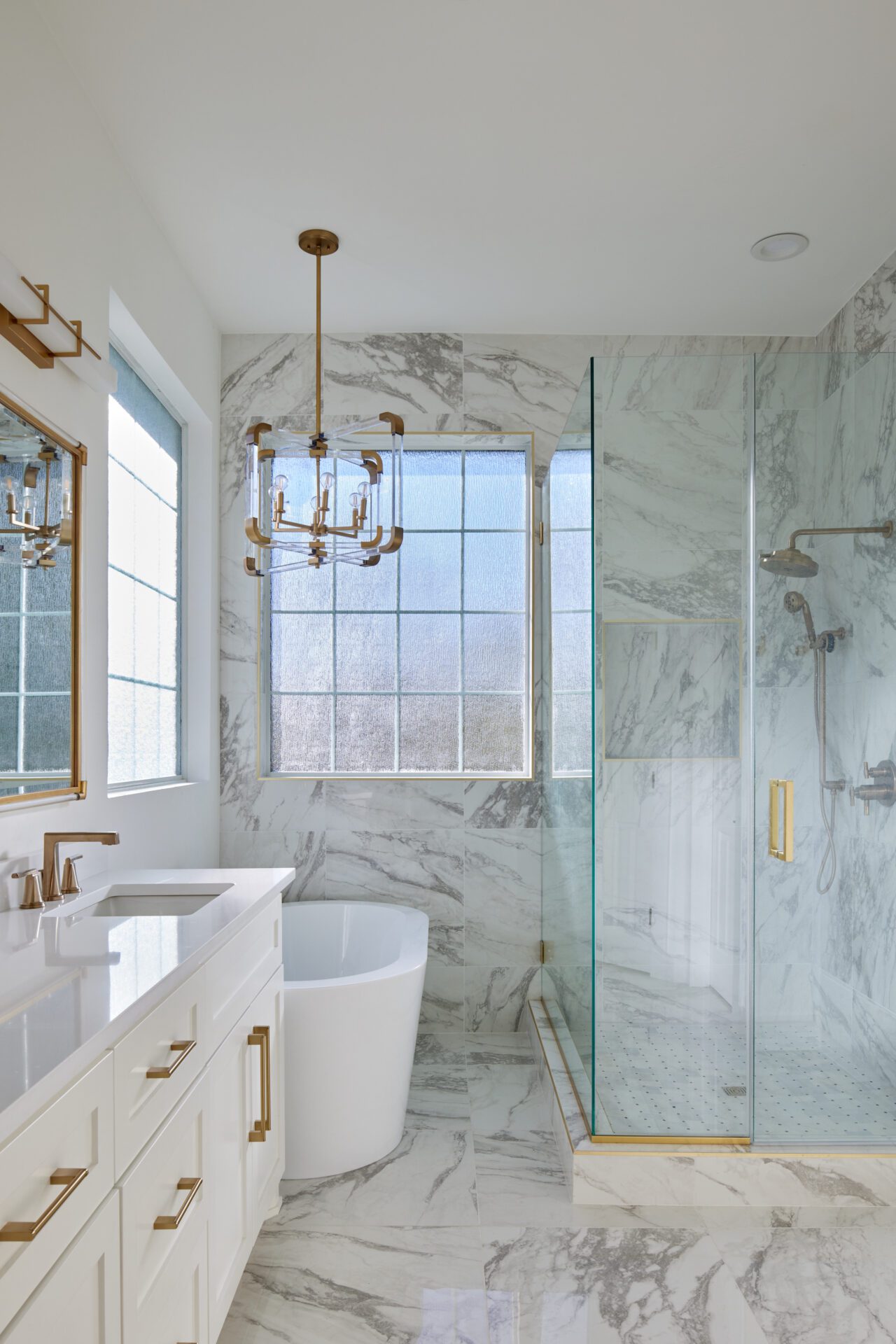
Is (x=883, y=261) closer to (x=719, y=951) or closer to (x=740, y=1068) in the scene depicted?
(x=719, y=951)

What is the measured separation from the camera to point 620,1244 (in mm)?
2135

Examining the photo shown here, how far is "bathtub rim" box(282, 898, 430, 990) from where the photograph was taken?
2.42 m

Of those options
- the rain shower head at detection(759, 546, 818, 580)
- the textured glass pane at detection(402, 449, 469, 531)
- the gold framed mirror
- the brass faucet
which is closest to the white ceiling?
the textured glass pane at detection(402, 449, 469, 531)

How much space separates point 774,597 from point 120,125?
2.09 meters

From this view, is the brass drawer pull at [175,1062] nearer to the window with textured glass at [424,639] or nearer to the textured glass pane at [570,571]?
the textured glass pane at [570,571]

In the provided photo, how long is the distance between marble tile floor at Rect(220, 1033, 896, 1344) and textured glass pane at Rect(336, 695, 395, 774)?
147 centimetres

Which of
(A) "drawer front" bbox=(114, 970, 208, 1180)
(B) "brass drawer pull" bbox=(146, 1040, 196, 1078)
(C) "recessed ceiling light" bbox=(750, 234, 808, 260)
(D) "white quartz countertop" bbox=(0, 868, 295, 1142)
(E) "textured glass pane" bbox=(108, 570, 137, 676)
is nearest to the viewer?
(D) "white quartz countertop" bbox=(0, 868, 295, 1142)

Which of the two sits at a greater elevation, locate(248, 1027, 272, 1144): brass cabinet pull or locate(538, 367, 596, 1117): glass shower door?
locate(538, 367, 596, 1117): glass shower door

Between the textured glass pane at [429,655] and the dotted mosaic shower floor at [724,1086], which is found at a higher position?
the textured glass pane at [429,655]

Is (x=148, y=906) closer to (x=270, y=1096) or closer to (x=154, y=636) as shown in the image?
(x=270, y=1096)

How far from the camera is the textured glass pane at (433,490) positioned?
12.1ft

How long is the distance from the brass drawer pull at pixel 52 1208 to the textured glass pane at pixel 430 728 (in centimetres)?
266

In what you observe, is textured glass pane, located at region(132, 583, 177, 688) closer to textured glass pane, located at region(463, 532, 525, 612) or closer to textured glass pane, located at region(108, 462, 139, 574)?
textured glass pane, located at region(108, 462, 139, 574)

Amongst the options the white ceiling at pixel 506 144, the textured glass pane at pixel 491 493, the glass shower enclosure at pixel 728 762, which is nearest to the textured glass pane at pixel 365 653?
the textured glass pane at pixel 491 493
